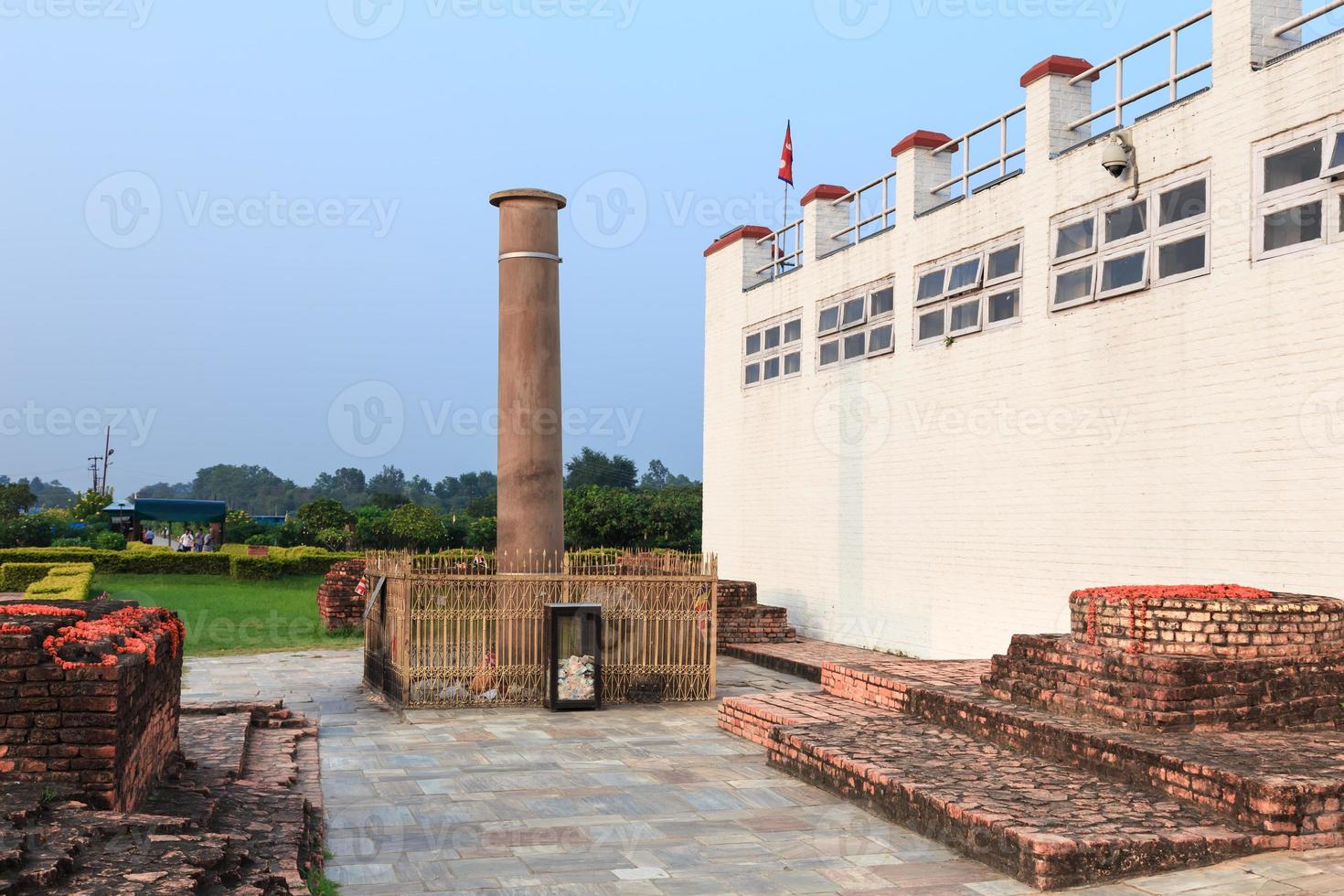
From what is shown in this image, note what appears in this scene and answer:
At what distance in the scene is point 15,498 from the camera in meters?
58.1

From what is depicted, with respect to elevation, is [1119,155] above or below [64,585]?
above

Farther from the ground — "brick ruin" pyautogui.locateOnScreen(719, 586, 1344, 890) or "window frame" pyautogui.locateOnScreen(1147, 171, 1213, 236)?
"window frame" pyautogui.locateOnScreen(1147, 171, 1213, 236)

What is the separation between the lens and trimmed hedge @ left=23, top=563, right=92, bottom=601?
19656 millimetres

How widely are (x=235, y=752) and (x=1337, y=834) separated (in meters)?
7.92

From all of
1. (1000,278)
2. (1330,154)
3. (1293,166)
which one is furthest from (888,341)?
(1330,154)

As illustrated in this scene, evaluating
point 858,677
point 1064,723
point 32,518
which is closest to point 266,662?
point 858,677

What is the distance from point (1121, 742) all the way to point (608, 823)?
348 cm

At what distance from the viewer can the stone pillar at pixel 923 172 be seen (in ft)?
56.7

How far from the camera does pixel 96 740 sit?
20.2 ft

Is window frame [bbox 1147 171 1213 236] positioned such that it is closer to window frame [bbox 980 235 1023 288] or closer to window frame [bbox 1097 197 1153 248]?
window frame [bbox 1097 197 1153 248]

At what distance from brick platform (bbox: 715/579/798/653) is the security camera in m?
9.04

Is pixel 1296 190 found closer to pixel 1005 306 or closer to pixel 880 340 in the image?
pixel 1005 306

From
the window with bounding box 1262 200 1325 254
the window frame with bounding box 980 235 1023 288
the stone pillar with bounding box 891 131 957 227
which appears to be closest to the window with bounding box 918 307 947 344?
the window frame with bounding box 980 235 1023 288

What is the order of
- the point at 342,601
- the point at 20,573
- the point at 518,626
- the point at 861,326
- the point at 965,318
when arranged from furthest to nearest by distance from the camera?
1. the point at 20,573
2. the point at 342,601
3. the point at 861,326
4. the point at 965,318
5. the point at 518,626
